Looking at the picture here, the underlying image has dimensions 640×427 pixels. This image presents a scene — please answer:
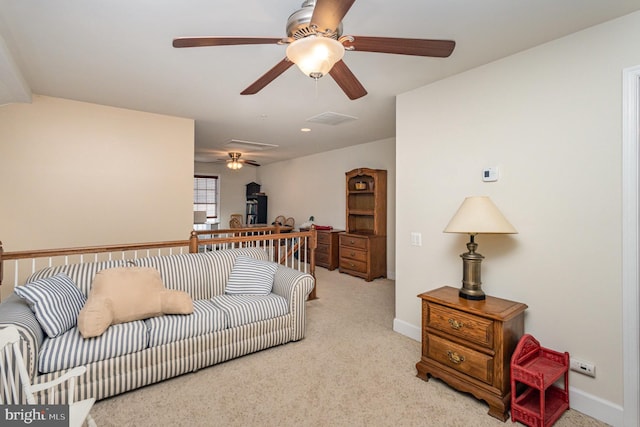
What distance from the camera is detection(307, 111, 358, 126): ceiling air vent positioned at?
411 centimetres

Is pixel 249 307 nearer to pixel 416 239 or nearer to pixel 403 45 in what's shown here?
pixel 416 239

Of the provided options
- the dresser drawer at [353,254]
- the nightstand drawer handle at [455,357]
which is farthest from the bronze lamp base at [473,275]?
the dresser drawer at [353,254]

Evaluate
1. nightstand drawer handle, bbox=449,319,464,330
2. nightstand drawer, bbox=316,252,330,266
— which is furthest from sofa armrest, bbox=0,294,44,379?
nightstand drawer, bbox=316,252,330,266

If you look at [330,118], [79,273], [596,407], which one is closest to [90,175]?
[79,273]

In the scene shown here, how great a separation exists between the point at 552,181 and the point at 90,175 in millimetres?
4732

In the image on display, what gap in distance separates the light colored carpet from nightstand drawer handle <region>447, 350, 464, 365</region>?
0.23m

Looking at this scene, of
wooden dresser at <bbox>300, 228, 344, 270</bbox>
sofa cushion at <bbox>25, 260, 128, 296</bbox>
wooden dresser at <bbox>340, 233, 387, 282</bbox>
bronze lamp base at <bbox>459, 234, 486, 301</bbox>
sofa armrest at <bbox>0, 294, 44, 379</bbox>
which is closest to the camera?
sofa armrest at <bbox>0, 294, 44, 379</bbox>

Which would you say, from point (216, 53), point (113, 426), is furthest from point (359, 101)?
point (113, 426)

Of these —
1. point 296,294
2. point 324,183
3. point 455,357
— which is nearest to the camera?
point 455,357

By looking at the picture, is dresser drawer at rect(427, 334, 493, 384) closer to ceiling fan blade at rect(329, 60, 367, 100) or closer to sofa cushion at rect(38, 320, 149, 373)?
ceiling fan blade at rect(329, 60, 367, 100)

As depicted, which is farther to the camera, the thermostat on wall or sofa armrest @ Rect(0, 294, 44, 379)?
the thermostat on wall

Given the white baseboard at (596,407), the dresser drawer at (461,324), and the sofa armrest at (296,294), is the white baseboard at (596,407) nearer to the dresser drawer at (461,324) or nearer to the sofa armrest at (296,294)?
the dresser drawer at (461,324)

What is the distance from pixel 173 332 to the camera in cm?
239

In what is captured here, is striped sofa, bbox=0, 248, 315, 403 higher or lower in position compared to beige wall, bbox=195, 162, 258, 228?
lower
